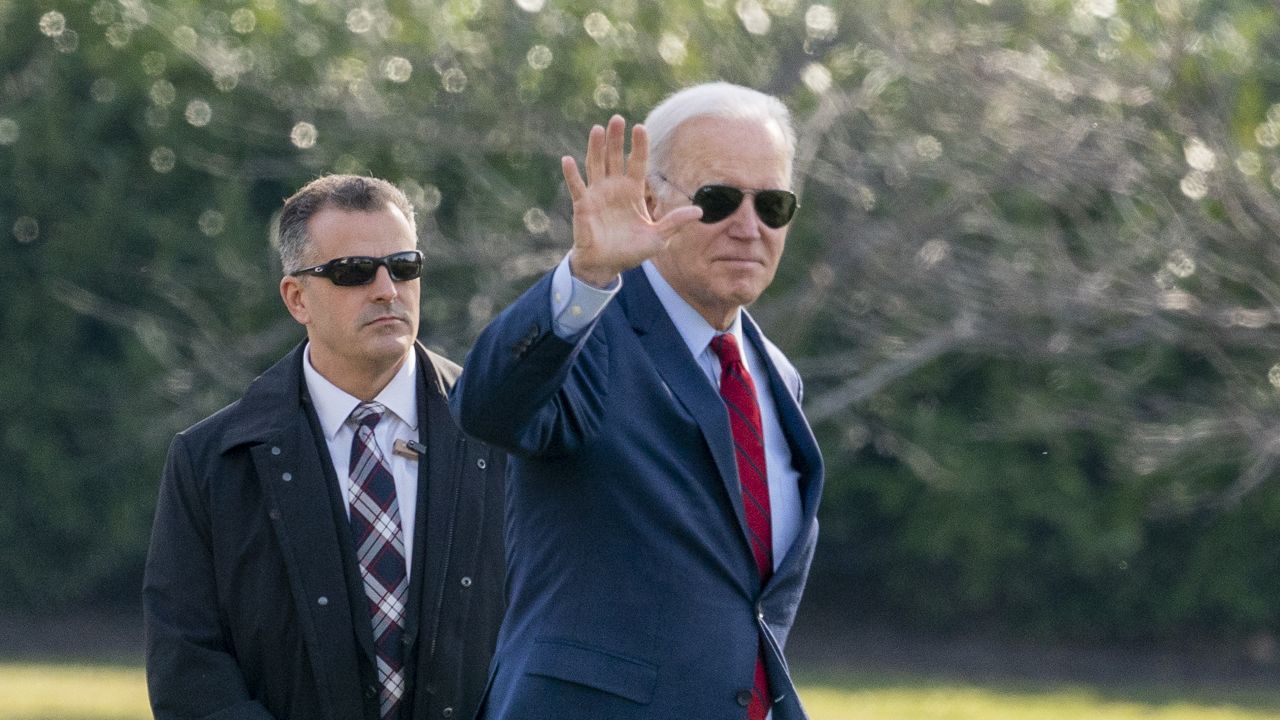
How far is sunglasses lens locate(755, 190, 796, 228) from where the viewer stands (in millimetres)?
3281

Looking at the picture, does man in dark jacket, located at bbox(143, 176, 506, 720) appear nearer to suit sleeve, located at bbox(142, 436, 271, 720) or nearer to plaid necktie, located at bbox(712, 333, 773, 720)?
suit sleeve, located at bbox(142, 436, 271, 720)

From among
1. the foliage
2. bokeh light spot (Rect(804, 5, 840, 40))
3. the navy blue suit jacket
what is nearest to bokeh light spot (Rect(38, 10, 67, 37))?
the foliage

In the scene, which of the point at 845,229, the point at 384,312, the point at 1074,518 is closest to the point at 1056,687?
the point at 1074,518

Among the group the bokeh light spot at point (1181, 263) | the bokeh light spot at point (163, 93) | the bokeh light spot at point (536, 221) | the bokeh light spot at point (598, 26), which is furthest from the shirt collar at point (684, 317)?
the bokeh light spot at point (163, 93)

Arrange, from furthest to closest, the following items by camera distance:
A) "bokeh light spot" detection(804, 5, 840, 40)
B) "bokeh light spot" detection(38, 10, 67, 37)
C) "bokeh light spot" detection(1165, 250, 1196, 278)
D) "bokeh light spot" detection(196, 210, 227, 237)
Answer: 1. "bokeh light spot" detection(38, 10, 67, 37)
2. "bokeh light spot" detection(196, 210, 227, 237)
3. "bokeh light spot" detection(804, 5, 840, 40)
4. "bokeh light spot" detection(1165, 250, 1196, 278)

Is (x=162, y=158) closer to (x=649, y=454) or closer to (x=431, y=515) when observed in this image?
(x=431, y=515)

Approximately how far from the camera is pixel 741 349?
3.36 metres

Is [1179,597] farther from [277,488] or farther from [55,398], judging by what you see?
[277,488]

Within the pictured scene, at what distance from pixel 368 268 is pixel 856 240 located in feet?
23.4

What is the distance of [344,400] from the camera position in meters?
4.11

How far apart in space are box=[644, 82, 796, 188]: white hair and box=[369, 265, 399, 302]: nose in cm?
88

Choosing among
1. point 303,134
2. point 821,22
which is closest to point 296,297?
point 821,22

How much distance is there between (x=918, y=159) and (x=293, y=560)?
6.91 m

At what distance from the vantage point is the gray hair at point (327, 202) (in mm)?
4184
